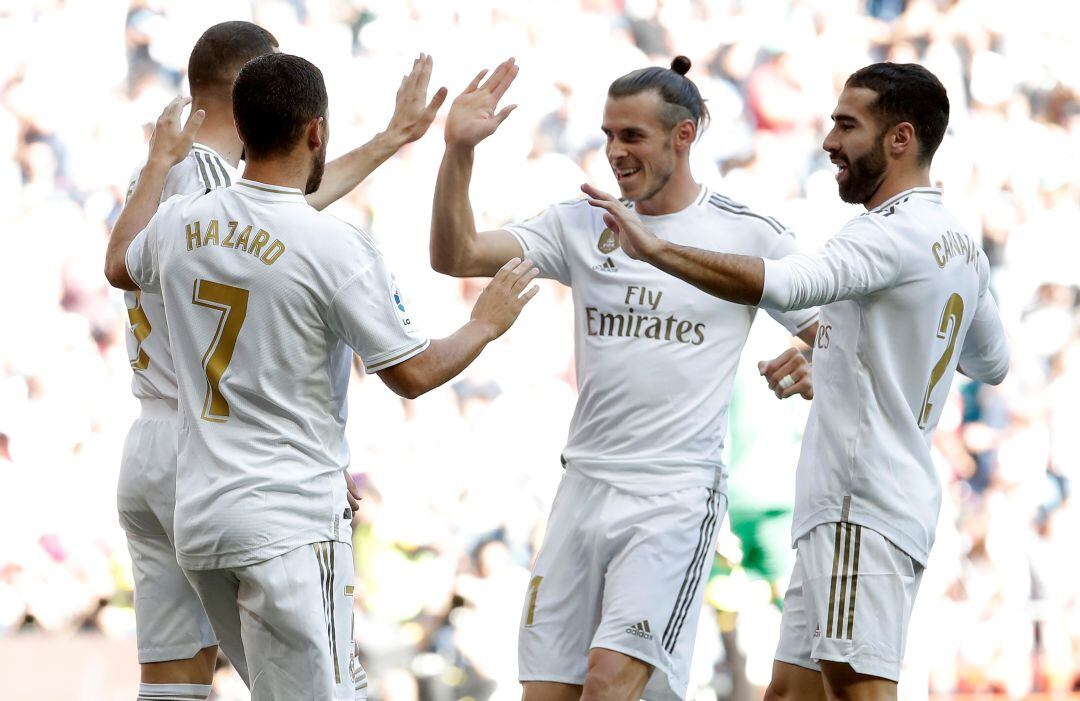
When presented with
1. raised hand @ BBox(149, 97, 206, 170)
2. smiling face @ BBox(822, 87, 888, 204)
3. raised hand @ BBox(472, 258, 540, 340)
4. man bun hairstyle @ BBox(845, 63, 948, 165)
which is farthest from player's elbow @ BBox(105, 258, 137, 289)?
man bun hairstyle @ BBox(845, 63, 948, 165)

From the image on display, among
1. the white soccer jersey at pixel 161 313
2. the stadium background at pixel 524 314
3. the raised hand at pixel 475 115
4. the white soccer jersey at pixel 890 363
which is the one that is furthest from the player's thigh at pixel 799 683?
the stadium background at pixel 524 314

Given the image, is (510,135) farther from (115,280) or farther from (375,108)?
(115,280)

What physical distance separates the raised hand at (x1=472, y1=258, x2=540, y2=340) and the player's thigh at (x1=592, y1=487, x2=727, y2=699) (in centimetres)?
75

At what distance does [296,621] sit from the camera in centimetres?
281

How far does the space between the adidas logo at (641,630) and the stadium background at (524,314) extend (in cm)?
254

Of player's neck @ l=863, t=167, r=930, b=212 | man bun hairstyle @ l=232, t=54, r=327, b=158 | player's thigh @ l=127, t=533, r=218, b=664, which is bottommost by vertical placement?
player's thigh @ l=127, t=533, r=218, b=664

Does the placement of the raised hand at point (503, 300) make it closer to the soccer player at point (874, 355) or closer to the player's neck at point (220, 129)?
the soccer player at point (874, 355)

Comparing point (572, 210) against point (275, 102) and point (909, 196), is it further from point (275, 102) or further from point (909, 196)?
point (275, 102)

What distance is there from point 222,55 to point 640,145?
3.63 feet

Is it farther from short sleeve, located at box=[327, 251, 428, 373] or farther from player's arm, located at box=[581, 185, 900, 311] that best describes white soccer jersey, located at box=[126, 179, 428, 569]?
player's arm, located at box=[581, 185, 900, 311]

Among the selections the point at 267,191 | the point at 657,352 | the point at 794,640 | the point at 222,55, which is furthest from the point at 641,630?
the point at 222,55

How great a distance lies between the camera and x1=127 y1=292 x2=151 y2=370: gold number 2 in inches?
Result: 135

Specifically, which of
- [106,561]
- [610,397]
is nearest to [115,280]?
[610,397]

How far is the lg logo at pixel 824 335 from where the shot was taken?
11.2 feet
